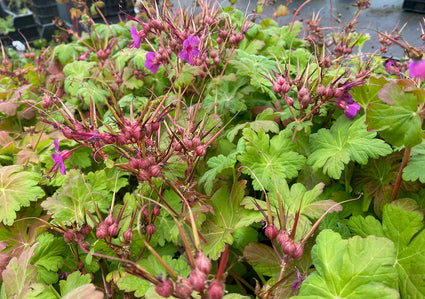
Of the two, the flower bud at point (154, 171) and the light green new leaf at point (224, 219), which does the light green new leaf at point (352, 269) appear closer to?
the light green new leaf at point (224, 219)

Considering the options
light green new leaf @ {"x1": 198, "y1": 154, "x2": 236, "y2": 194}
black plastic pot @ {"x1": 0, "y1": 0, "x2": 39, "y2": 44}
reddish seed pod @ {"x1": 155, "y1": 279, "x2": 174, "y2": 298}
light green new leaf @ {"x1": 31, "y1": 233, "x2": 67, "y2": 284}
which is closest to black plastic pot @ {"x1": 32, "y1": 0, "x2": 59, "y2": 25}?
black plastic pot @ {"x1": 0, "y1": 0, "x2": 39, "y2": 44}

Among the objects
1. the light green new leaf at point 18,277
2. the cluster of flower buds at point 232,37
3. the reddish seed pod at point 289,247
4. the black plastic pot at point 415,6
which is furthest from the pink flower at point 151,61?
the black plastic pot at point 415,6

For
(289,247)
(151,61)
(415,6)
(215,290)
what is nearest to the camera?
(215,290)

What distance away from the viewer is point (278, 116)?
108 centimetres

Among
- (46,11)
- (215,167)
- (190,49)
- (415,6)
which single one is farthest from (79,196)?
(46,11)

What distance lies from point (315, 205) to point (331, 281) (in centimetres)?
19

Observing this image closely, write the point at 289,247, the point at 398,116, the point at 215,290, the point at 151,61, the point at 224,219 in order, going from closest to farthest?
the point at 215,290 < the point at 289,247 < the point at 398,116 < the point at 224,219 < the point at 151,61

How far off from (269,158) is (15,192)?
0.75 m

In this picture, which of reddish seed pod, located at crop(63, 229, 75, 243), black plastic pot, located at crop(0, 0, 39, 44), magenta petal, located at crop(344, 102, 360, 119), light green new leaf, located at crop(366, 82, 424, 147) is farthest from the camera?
black plastic pot, located at crop(0, 0, 39, 44)

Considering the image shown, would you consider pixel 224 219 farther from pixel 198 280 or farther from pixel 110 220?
pixel 198 280

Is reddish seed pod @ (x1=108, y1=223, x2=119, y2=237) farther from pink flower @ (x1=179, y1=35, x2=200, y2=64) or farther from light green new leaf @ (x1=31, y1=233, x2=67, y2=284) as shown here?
pink flower @ (x1=179, y1=35, x2=200, y2=64)

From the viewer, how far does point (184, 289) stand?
42 cm

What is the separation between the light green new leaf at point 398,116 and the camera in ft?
2.15

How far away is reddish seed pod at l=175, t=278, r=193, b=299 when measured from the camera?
0.42 metres
